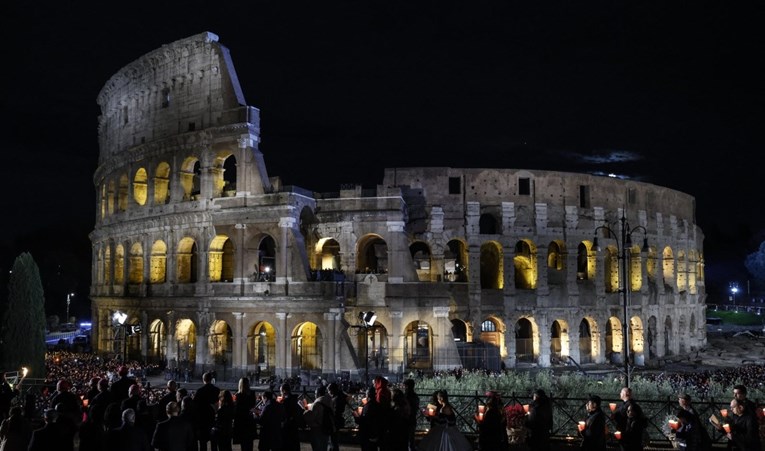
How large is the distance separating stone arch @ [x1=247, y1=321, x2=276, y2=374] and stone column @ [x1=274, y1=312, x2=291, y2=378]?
136 centimetres

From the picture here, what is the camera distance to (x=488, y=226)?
4338 cm

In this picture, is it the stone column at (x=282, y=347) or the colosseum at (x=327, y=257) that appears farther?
the colosseum at (x=327, y=257)

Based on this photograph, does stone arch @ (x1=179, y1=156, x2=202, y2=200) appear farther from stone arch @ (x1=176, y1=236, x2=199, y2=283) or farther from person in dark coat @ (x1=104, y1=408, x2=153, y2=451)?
person in dark coat @ (x1=104, y1=408, x2=153, y2=451)

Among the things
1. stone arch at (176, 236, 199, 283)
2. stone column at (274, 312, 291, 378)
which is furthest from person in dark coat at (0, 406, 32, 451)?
stone arch at (176, 236, 199, 283)

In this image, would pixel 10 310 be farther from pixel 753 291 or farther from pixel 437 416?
pixel 753 291

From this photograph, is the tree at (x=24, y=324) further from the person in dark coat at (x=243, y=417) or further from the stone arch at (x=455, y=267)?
the person in dark coat at (x=243, y=417)

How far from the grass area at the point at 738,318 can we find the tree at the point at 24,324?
2624 inches

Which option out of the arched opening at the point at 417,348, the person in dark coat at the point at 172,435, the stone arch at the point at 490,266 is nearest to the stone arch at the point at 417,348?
the arched opening at the point at 417,348

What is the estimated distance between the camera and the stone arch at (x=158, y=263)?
122 feet

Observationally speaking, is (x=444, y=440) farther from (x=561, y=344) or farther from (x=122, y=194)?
(x=122, y=194)

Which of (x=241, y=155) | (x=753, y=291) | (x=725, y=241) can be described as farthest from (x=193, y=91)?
(x=725, y=241)

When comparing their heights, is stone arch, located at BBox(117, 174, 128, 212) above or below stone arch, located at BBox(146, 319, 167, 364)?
above

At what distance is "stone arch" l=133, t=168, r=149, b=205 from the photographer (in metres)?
39.3

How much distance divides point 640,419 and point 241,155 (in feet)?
85.6
